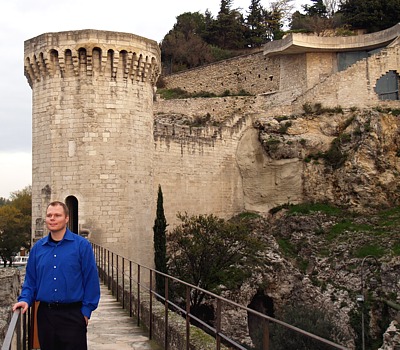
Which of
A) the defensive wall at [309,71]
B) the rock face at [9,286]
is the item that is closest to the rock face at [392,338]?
the rock face at [9,286]

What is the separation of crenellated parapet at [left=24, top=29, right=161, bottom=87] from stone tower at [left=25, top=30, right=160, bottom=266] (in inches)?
1.1

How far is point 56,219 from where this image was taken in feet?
15.0

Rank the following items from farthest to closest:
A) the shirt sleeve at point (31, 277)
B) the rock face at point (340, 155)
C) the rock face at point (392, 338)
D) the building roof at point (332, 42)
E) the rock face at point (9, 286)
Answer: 1. the building roof at point (332, 42)
2. the rock face at point (340, 155)
3. the rock face at point (392, 338)
4. the rock face at point (9, 286)
5. the shirt sleeve at point (31, 277)

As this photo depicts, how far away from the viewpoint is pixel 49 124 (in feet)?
52.5

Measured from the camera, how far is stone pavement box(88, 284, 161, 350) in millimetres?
7203

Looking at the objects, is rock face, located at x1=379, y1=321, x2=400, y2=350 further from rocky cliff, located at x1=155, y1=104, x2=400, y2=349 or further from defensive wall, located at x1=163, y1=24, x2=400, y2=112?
defensive wall, located at x1=163, y1=24, x2=400, y2=112

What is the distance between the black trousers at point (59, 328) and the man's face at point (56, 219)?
67 centimetres

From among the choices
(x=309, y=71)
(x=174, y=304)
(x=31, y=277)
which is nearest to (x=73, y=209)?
(x=174, y=304)

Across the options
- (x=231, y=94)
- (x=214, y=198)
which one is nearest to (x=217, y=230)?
(x=214, y=198)

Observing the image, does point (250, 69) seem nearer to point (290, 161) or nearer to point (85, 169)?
point (290, 161)

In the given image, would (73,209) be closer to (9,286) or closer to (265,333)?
(9,286)

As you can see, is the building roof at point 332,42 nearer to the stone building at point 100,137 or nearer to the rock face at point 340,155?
the rock face at point 340,155

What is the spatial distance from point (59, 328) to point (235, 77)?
34.7 metres

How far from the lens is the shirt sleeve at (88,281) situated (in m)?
4.70
